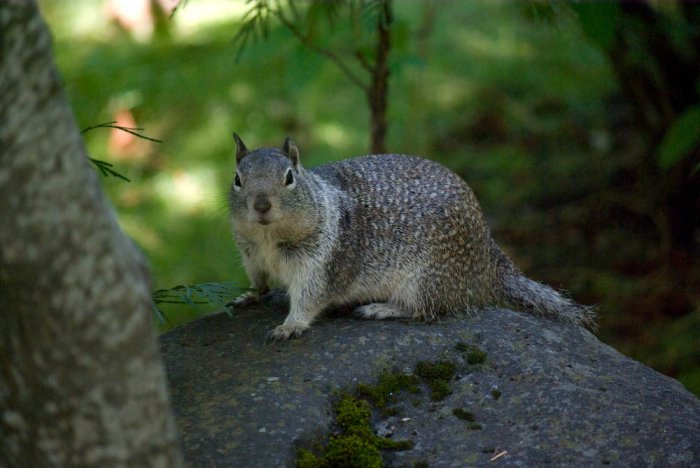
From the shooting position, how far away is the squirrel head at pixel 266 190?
13.1ft

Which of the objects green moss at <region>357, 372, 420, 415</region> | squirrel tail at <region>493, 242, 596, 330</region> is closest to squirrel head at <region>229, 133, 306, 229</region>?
green moss at <region>357, 372, 420, 415</region>

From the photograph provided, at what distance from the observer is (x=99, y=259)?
7.02 ft

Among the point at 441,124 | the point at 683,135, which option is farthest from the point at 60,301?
the point at 441,124

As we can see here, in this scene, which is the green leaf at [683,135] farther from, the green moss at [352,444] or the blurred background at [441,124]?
the green moss at [352,444]

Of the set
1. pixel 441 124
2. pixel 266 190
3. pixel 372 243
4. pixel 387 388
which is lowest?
pixel 387 388

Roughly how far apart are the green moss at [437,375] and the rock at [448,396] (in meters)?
0.03

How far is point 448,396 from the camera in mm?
3664

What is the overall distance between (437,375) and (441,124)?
610 centimetres

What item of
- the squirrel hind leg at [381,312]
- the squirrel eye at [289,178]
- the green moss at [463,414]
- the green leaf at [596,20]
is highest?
the green leaf at [596,20]

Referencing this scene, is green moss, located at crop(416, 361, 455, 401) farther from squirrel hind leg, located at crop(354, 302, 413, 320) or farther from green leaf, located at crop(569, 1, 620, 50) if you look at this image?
green leaf, located at crop(569, 1, 620, 50)

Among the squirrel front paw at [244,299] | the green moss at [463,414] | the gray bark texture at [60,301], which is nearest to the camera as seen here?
the gray bark texture at [60,301]

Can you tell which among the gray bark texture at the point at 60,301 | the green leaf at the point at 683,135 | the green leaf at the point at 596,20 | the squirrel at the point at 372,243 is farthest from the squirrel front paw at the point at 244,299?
the green leaf at the point at 683,135

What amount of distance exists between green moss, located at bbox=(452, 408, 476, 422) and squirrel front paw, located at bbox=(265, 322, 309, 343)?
2.93ft

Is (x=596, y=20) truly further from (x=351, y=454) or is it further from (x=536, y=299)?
(x=351, y=454)
